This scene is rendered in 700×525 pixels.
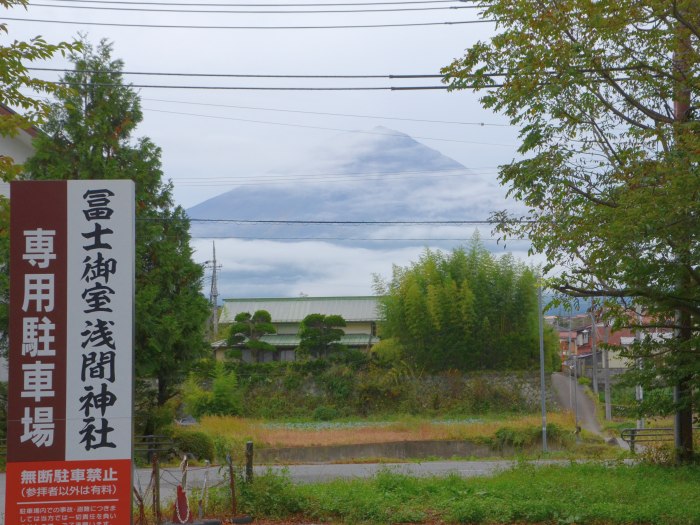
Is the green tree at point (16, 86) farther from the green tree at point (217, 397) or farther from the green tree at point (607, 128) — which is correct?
the green tree at point (217, 397)

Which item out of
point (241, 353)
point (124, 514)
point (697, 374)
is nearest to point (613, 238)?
point (697, 374)

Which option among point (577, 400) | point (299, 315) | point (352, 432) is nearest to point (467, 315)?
point (577, 400)

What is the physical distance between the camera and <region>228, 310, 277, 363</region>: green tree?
1818 inches

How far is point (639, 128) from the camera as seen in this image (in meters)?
12.7

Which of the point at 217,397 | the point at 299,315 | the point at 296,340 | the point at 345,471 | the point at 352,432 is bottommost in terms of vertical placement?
the point at 352,432

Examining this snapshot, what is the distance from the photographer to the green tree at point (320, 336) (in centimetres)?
4362

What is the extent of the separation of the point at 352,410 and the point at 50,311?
34345 millimetres

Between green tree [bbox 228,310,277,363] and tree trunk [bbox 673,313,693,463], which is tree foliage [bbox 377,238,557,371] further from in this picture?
tree trunk [bbox 673,313,693,463]

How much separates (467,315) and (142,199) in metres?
23.2

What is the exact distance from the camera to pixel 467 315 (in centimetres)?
4019

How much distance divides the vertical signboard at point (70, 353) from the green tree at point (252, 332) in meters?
39.3

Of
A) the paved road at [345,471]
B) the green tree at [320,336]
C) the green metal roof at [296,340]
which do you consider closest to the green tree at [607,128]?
the paved road at [345,471]

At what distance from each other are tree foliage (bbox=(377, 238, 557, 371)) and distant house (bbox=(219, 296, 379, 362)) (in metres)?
7.75

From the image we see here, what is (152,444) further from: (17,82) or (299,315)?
(299,315)
